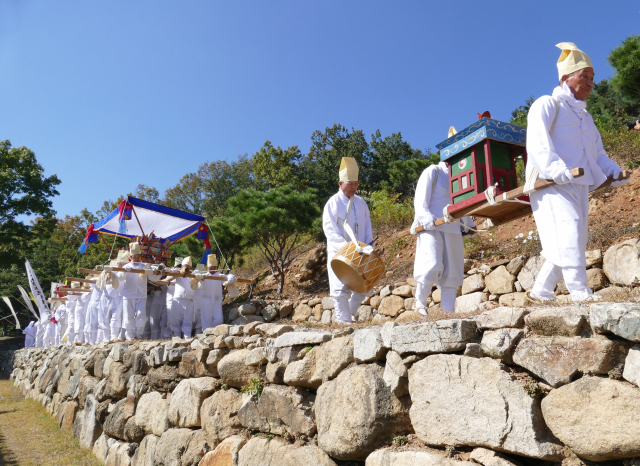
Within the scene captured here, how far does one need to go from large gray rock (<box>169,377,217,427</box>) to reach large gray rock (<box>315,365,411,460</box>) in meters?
1.94

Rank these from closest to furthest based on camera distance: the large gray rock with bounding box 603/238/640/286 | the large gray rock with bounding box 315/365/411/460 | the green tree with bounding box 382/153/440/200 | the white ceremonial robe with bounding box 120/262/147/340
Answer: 1. the large gray rock with bounding box 315/365/411/460
2. the large gray rock with bounding box 603/238/640/286
3. the white ceremonial robe with bounding box 120/262/147/340
4. the green tree with bounding box 382/153/440/200

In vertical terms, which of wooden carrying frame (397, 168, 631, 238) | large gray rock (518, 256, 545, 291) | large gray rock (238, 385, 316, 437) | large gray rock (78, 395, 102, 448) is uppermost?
wooden carrying frame (397, 168, 631, 238)

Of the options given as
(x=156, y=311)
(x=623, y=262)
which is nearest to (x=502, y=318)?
(x=623, y=262)

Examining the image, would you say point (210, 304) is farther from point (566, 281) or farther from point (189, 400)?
point (566, 281)

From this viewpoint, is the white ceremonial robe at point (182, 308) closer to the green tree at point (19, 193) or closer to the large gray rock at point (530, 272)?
the large gray rock at point (530, 272)

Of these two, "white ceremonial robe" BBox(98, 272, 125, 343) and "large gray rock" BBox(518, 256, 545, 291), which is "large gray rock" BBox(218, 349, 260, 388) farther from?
"white ceremonial robe" BBox(98, 272, 125, 343)

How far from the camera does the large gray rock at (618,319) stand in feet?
5.85

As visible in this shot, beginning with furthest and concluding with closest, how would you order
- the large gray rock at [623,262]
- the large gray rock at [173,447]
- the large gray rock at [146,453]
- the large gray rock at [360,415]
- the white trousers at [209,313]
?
1. the white trousers at [209,313]
2. the large gray rock at [146,453]
3. the large gray rock at [623,262]
4. the large gray rock at [173,447]
5. the large gray rock at [360,415]

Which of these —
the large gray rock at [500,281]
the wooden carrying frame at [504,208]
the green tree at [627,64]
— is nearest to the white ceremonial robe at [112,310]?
the large gray rock at [500,281]

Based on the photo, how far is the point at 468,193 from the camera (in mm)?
3814

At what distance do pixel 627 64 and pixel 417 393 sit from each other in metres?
7.01

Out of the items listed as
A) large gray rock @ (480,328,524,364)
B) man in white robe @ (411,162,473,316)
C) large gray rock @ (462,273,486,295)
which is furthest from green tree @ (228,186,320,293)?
large gray rock @ (480,328,524,364)

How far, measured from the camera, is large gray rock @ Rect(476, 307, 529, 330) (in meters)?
2.26

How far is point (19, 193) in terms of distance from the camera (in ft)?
77.0
